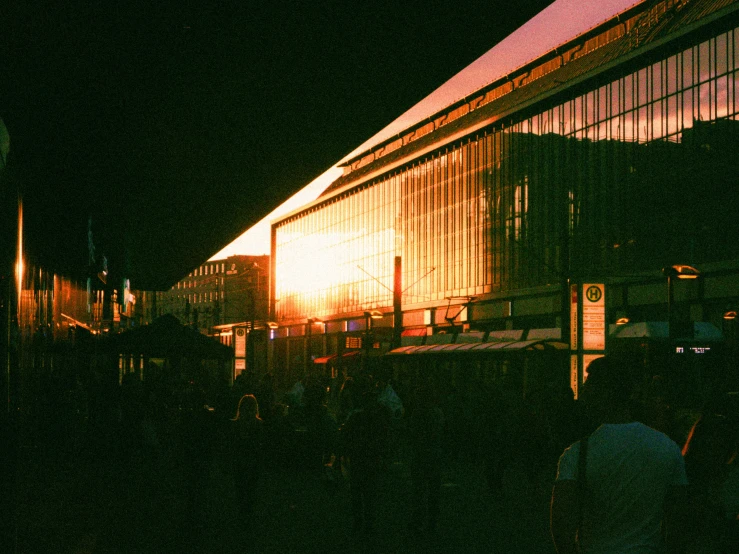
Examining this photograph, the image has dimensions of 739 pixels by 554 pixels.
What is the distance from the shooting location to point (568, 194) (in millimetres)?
57031

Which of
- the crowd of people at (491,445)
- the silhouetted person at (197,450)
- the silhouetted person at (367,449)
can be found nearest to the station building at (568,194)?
the crowd of people at (491,445)

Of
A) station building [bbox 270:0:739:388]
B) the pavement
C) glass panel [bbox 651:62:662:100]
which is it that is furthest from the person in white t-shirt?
glass panel [bbox 651:62:662:100]

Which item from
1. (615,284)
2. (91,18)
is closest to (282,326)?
(615,284)

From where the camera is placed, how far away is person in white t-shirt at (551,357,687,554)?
4066mm

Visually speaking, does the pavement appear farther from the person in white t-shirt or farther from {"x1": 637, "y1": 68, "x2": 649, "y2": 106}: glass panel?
{"x1": 637, "y1": 68, "x2": 649, "y2": 106}: glass panel

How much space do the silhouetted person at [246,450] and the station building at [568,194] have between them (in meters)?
12.7

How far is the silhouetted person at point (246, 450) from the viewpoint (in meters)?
12.6

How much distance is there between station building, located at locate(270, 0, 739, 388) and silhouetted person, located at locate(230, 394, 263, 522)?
12.7 m

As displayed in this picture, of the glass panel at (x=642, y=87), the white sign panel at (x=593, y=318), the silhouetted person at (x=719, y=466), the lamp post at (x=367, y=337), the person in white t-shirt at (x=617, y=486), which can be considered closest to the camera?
the person in white t-shirt at (x=617, y=486)

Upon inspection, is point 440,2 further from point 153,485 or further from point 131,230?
point 131,230

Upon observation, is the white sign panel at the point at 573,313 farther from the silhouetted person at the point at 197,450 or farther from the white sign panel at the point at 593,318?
the silhouetted person at the point at 197,450

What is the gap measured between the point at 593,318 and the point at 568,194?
3368cm

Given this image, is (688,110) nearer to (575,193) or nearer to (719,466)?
(575,193)

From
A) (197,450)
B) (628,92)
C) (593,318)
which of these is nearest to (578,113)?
(628,92)
